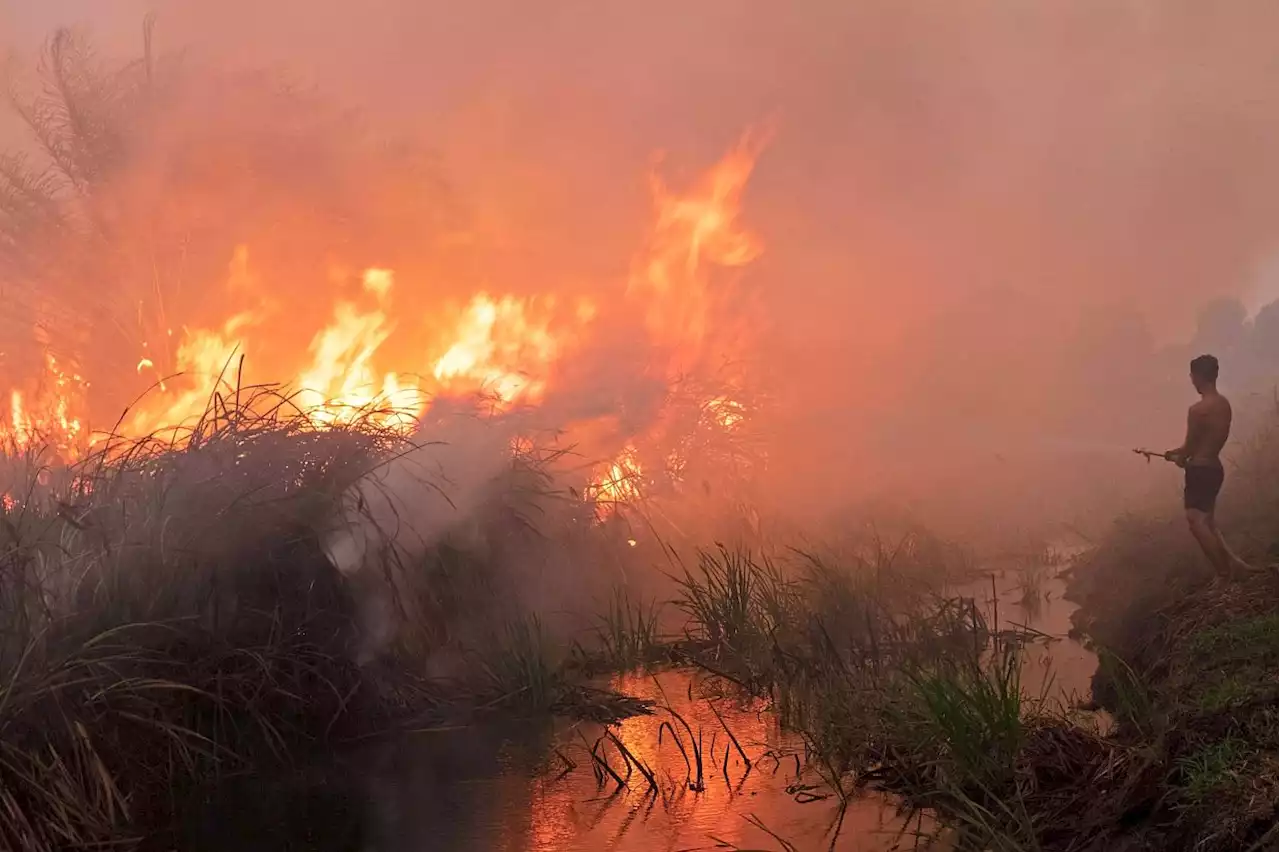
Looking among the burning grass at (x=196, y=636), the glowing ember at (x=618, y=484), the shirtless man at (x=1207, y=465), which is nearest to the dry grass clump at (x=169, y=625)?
the burning grass at (x=196, y=636)

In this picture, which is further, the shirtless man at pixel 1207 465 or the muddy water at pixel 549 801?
the shirtless man at pixel 1207 465

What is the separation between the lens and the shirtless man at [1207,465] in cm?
990

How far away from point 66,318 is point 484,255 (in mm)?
8179

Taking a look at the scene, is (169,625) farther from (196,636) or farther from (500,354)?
(500,354)

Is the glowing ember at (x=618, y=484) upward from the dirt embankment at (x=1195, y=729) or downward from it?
upward

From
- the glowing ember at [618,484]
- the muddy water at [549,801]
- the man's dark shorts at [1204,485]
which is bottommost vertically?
the muddy water at [549,801]

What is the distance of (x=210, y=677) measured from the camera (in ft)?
29.4

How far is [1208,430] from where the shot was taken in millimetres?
9891

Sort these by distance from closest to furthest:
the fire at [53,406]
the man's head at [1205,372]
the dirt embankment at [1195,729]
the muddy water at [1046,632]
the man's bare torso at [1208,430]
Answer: the dirt embankment at [1195,729]
the man's bare torso at [1208,430]
the man's head at [1205,372]
the muddy water at [1046,632]
the fire at [53,406]

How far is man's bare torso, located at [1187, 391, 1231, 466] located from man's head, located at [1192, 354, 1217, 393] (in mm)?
131

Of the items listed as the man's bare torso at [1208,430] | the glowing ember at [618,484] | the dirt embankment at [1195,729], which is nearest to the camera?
the dirt embankment at [1195,729]

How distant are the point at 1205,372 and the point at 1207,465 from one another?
0.88m

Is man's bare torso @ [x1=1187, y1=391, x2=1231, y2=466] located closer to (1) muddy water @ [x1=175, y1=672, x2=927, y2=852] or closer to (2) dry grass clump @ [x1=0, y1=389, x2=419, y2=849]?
(1) muddy water @ [x1=175, y1=672, x2=927, y2=852]

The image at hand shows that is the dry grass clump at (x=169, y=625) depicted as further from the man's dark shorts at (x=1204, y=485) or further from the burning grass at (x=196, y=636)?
the man's dark shorts at (x=1204, y=485)
